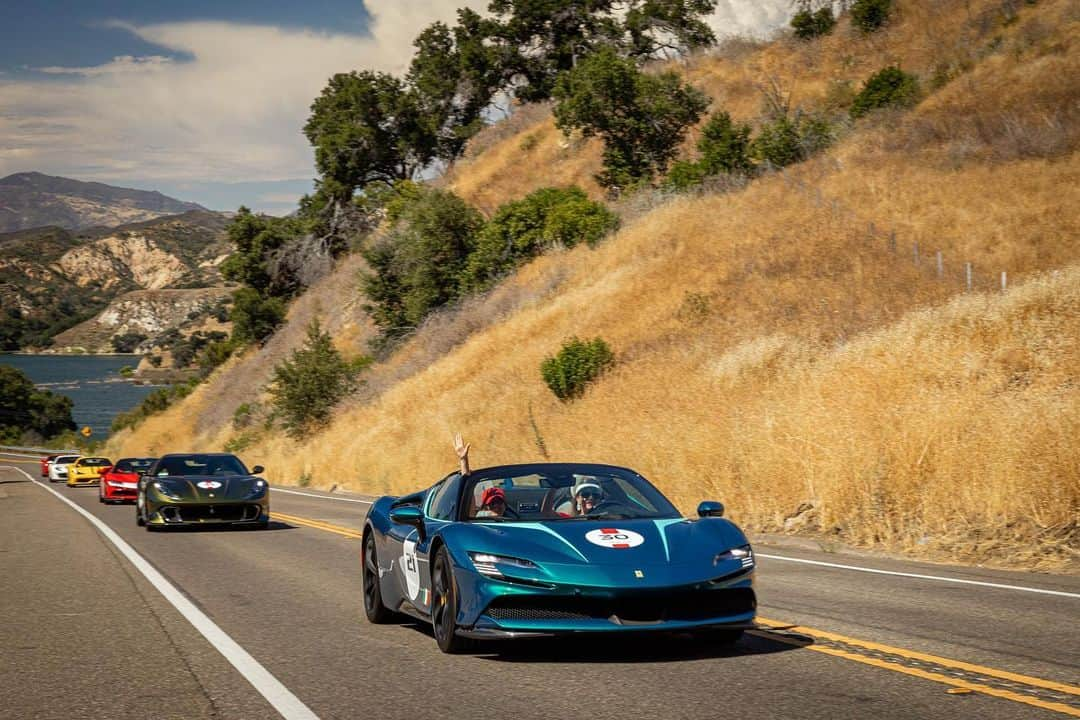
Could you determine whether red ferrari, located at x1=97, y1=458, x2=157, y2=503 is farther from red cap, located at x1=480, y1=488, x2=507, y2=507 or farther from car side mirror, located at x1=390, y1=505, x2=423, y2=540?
red cap, located at x1=480, y1=488, x2=507, y2=507

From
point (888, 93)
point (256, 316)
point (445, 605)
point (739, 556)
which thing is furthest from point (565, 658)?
point (256, 316)

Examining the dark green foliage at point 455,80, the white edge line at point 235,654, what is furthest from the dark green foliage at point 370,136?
the white edge line at point 235,654

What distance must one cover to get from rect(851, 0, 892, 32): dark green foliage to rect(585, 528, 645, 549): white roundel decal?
191 feet

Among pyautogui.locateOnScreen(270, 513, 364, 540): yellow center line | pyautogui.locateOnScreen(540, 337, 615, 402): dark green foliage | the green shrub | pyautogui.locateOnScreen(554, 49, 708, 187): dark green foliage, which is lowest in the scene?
pyautogui.locateOnScreen(270, 513, 364, 540): yellow center line

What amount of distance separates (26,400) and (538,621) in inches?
5405

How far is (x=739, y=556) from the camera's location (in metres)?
7.52

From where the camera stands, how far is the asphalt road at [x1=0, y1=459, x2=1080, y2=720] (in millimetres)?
6270

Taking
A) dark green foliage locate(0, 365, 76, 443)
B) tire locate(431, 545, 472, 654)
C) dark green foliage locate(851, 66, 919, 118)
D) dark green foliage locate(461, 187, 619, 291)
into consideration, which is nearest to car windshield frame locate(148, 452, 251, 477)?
tire locate(431, 545, 472, 654)

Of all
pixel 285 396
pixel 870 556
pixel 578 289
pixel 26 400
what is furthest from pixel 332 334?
pixel 26 400

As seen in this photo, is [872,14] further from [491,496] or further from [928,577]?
[491,496]

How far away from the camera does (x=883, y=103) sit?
46.8 metres

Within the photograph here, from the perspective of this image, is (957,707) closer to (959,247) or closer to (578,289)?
(959,247)

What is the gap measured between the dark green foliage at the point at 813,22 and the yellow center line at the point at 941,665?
6082 centimetres

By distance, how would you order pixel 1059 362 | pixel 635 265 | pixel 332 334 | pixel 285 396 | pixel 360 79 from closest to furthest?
1. pixel 1059 362
2. pixel 635 265
3. pixel 285 396
4. pixel 332 334
5. pixel 360 79
